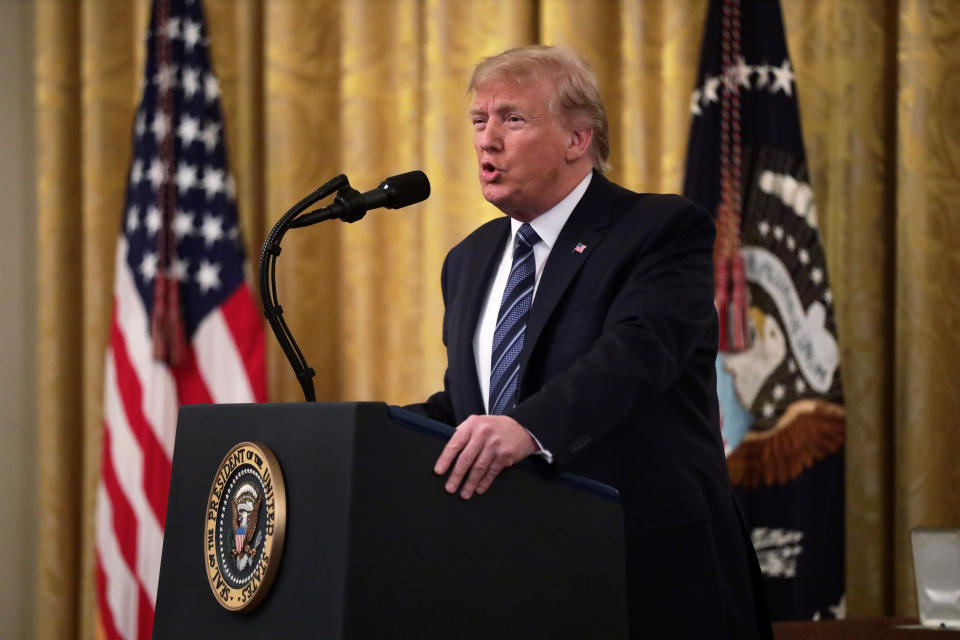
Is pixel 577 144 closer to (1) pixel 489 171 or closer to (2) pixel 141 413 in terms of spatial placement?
(1) pixel 489 171

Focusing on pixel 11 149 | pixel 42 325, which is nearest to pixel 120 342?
pixel 42 325

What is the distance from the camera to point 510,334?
75.2 inches

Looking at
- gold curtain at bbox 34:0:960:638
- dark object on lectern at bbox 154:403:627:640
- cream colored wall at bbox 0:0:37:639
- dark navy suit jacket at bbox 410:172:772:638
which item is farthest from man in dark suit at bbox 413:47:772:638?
cream colored wall at bbox 0:0:37:639

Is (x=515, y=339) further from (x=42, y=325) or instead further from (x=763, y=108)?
(x=42, y=325)

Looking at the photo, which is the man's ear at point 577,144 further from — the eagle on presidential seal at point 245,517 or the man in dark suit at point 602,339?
the eagle on presidential seal at point 245,517

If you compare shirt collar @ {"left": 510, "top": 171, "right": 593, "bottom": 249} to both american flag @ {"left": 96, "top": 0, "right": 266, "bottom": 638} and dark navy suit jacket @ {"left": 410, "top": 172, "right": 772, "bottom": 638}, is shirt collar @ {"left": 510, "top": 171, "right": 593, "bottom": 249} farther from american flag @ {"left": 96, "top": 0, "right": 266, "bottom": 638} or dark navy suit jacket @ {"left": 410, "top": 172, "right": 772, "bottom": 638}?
american flag @ {"left": 96, "top": 0, "right": 266, "bottom": 638}

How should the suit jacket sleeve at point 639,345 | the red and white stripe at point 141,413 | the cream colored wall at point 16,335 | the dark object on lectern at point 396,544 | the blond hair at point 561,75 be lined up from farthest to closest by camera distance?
the cream colored wall at point 16,335, the red and white stripe at point 141,413, the blond hair at point 561,75, the suit jacket sleeve at point 639,345, the dark object on lectern at point 396,544

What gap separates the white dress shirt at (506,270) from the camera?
199 centimetres

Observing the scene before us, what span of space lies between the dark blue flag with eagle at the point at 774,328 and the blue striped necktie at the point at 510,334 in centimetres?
162

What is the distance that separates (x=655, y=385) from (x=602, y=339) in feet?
0.35

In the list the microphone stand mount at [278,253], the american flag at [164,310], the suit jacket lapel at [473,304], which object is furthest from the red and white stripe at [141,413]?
the microphone stand mount at [278,253]

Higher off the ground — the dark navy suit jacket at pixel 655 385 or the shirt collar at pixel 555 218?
the shirt collar at pixel 555 218

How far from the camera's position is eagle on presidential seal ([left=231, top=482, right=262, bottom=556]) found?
1.34 metres

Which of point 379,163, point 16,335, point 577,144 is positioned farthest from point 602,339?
point 16,335
